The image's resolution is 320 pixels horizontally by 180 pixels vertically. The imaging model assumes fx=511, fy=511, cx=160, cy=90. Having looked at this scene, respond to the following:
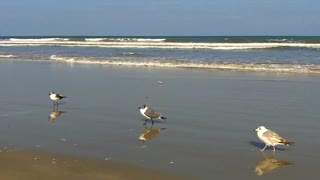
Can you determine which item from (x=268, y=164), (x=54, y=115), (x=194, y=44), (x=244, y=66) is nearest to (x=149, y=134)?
(x=268, y=164)

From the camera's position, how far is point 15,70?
69.8 ft

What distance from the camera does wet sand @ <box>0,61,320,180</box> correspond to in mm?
7008

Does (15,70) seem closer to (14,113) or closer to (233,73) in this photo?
(233,73)

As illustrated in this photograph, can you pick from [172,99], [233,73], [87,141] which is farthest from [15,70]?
[87,141]

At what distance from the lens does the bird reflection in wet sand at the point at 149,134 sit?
28.0 feet

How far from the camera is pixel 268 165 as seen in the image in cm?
689

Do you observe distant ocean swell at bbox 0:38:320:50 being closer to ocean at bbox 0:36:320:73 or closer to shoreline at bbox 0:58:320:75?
ocean at bbox 0:36:320:73

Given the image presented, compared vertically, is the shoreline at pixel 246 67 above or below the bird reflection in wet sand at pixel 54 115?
above

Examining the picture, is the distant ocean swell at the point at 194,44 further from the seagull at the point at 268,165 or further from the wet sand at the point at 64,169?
the wet sand at the point at 64,169

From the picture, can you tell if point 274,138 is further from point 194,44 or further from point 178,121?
point 194,44

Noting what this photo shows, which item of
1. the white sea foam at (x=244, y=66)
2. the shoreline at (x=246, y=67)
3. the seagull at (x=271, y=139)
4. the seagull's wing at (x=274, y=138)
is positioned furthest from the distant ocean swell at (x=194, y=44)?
the seagull's wing at (x=274, y=138)

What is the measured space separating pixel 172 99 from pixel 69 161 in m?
6.21

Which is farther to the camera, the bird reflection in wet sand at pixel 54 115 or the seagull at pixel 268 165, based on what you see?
the bird reflection in wet sand at pixel 54 115

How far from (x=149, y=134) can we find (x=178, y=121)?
1204mm
